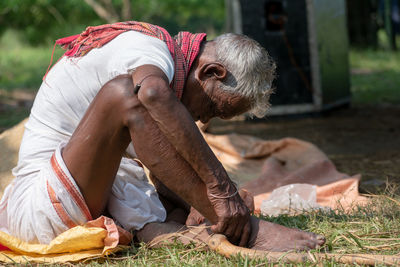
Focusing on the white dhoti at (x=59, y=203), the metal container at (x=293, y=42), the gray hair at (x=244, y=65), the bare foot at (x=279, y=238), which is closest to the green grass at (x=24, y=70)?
the metal container at (x=293, y=42)

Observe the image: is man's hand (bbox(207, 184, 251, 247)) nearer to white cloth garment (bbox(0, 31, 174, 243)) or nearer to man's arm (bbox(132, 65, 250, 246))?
man's arm (bbox(132, 65, 250, 246))

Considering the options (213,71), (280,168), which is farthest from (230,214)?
(280,168)

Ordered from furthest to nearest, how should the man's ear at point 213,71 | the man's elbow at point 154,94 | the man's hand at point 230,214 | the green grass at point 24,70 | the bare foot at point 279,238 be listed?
the green grass at point 24,70 < the man's ear at point 213,71 < the bare foot at point 279,238 < the man's hand at point 230,214 < the man's elbow at point 154,94

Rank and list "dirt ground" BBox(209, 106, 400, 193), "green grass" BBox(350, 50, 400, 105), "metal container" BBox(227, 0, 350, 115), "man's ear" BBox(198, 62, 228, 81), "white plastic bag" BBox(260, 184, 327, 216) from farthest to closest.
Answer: "green grass" BBox(350, 50, 400, 105) → "metal container" BBox(227, 0, 350, 115) → "dirt ground" BBox(209, 106, 400, 193) → "white plastic bag" BBox(260, 184, 327, 216) → "man's ear" BBox(198, 62, 228, 81)

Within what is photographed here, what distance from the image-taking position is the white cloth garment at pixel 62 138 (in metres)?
2.23

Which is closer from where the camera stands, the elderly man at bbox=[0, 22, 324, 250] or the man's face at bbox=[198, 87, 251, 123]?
the elderly man at bbox=[0, 22, 324, 250]

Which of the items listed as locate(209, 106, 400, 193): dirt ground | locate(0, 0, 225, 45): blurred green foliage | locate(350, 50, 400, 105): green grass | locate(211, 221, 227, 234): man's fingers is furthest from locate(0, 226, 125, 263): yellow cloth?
locate(0, 0, 225, 45): blurred green foliage

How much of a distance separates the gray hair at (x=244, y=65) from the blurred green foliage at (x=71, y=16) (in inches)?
681

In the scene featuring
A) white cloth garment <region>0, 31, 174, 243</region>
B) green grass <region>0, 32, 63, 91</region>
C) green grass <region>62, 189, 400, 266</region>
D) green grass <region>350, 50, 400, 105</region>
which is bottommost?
green grass <region>350, 50, 400, 105</region>

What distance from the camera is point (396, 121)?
6.47m

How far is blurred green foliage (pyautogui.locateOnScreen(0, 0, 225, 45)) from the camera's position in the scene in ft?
68.8

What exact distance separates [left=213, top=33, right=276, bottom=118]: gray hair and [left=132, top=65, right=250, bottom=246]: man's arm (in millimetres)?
377

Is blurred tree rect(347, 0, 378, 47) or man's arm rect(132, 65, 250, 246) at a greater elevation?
man's arm rect(132, 65, 250, 246)

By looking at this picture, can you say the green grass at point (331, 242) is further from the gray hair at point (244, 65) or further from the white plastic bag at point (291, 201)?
the gray hair at point (244, 65)
